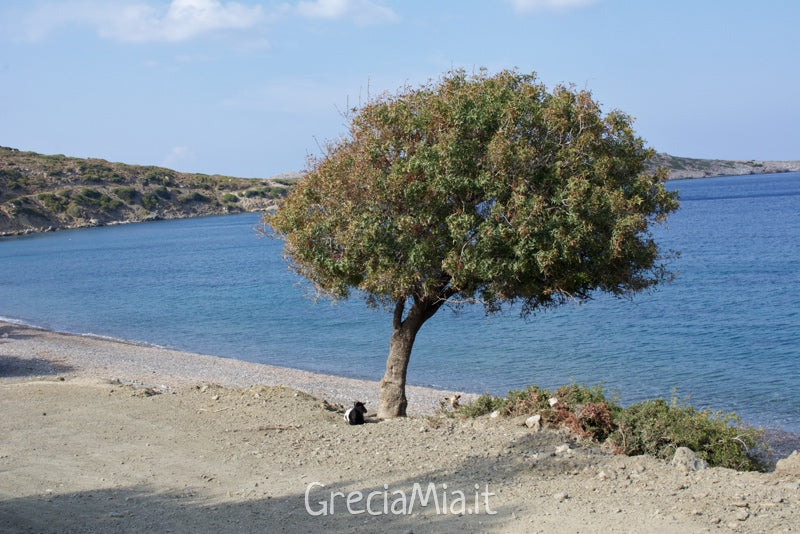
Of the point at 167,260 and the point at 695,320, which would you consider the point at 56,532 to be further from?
the point at 167,260

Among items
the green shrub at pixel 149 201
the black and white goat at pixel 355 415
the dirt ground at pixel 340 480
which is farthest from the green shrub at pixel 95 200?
the black and white goat at pixel 355 415

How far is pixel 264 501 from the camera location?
8.23 m

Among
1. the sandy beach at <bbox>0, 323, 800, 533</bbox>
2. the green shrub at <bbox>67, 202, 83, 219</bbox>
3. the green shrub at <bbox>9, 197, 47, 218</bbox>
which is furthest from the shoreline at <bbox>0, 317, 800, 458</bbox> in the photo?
the green shrub at <bbox>67, 202, 83, 219</bbox>

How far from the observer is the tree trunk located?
40.7ft

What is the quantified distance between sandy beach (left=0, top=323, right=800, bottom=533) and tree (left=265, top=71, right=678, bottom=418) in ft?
7.31

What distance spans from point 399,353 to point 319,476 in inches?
150

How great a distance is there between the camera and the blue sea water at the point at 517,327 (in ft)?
69.3

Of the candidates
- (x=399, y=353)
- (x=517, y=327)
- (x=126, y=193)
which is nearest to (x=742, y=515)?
(x=399, y=353)

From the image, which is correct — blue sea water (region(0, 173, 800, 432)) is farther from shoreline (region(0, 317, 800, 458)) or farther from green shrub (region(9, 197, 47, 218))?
green shrub (region(9, 197, 47, 218))

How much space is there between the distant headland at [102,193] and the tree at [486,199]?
97.8 metres

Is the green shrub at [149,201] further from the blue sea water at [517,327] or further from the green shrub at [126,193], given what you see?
the blue sea water at [517,327]

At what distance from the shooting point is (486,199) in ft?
33.9

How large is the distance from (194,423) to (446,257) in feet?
15.7

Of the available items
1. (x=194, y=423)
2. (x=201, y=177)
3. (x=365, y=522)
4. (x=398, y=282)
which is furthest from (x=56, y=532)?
(x=201, y=177)
